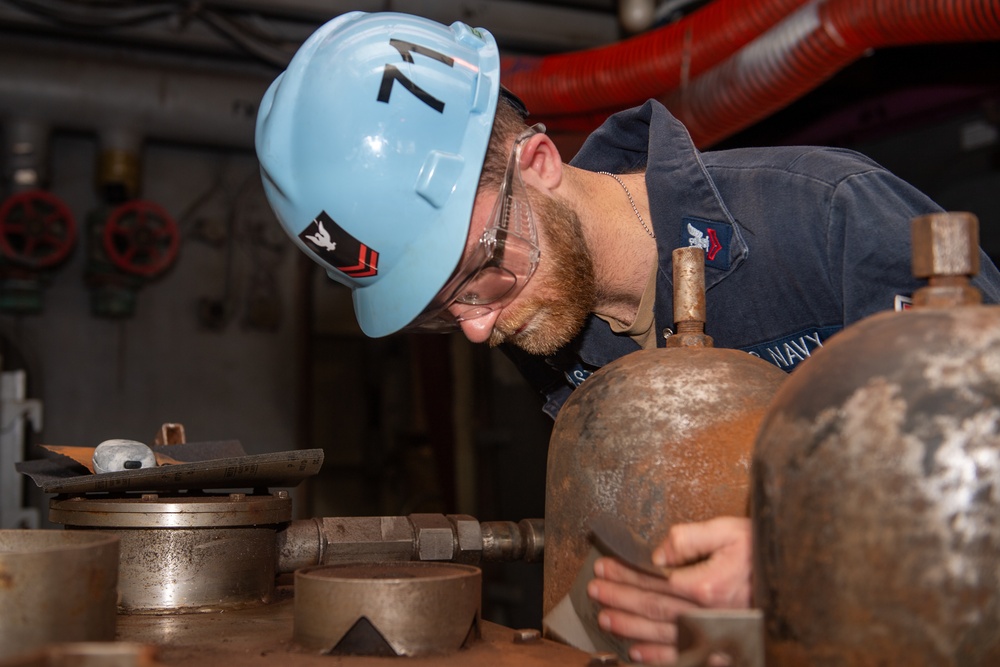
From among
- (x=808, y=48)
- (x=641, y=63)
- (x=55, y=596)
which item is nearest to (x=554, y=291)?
(x=55, y=596)

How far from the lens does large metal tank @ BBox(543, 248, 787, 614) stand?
0.86 meters

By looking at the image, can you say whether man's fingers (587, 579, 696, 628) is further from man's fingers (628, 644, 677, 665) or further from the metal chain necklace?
the metal chain necklace

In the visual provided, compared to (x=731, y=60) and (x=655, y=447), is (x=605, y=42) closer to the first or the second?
(x=731, y=60)

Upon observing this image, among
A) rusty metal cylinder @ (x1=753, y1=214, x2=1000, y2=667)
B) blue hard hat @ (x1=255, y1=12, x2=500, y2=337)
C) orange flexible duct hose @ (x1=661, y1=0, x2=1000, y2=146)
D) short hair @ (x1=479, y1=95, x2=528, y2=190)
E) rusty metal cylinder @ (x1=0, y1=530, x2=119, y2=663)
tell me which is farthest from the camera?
orange flexible duct hose @ (x1=661, y1=0, x2=1000, y2=146)

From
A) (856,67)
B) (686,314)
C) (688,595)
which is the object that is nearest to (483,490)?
(856,67)

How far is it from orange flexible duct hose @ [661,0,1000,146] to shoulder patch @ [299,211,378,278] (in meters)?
1.47

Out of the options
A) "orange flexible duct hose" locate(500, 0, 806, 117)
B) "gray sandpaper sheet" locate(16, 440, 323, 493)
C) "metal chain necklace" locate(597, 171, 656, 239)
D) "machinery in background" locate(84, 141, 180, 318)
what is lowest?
"gray sandpaper sheet" locate(16, 440, 323, 493)

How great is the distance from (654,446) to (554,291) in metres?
0.54

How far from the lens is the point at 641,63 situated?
2.79 m

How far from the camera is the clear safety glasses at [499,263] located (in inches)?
50.6

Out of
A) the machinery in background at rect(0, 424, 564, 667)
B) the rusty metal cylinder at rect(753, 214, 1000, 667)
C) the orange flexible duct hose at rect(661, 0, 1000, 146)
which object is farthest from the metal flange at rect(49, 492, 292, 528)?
the orange flexible duct hose at rect(661, 0, 1000, 146)

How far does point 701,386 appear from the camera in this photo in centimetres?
91

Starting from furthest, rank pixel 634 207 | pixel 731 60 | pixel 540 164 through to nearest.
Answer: pixel 731 60, pixel 634 207, pixel 540 164

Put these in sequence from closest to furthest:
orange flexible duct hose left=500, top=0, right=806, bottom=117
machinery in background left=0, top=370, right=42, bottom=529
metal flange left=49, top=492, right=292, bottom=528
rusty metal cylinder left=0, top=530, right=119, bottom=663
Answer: rusty metal cylinder left=0, top=530, right=119, bottom=663
metal flange left=49, top=492, right=292, bottom=528
orange flexible duct hose left=500, top=0, right=806, bottom=117
machinery in background left=0, top=370, right=42, bottom=529
